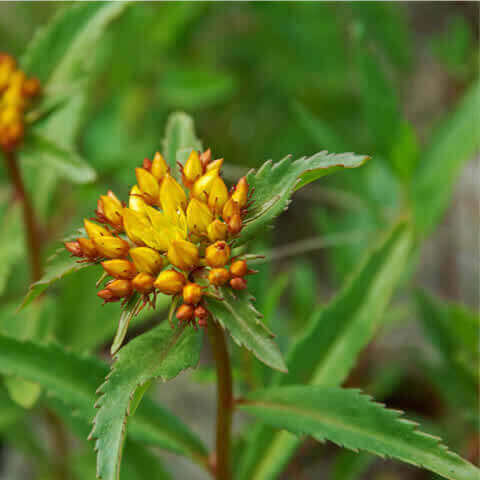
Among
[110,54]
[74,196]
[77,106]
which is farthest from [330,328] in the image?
[110,54]

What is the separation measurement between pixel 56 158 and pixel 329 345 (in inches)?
23.2

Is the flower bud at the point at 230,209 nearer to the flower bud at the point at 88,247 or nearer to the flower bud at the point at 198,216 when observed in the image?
the flower bud at the point at 198,216

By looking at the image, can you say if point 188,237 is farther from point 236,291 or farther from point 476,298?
point 476,298

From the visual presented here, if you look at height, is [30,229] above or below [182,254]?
below

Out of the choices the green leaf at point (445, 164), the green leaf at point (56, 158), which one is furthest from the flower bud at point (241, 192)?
the green leaf at point (445, 164)

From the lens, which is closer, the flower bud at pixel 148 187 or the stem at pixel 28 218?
the flower bud at pixel 148 187

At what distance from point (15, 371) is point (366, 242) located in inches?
41.6

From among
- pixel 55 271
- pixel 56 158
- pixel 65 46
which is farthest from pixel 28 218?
pixel 55 271

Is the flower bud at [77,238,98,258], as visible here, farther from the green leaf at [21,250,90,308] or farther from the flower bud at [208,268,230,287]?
the flower bud at [208,268,230,287]

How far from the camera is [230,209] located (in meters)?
0.69

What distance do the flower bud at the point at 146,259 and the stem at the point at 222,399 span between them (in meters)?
0.10

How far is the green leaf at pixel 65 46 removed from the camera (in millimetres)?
1096

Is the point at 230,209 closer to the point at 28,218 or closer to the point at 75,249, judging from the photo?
the point at 75,249

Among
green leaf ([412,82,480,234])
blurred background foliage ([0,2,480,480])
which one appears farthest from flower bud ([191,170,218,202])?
green leaf ([412,82,480,234])
